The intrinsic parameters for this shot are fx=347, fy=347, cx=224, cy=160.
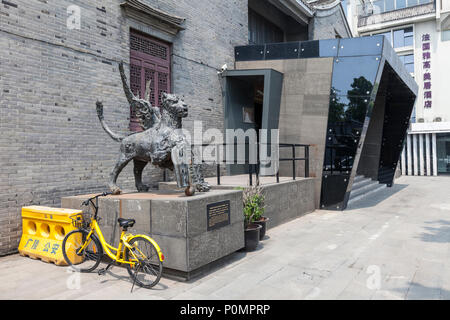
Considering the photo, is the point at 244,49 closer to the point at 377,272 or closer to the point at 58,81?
the point at 58,81

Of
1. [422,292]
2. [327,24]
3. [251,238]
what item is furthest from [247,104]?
[422,292]

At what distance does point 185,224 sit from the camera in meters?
4.43

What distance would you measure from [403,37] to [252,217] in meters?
29.1

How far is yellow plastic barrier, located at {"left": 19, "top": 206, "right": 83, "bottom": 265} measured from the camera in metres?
5.45

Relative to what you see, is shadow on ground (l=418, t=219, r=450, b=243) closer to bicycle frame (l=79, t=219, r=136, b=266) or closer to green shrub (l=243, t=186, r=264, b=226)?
green shrub (l=243, t=186, r=264, b=226)

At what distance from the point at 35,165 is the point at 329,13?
1500 cm

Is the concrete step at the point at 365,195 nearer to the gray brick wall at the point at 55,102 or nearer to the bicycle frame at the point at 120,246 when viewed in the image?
the gray brick wall at the point at 55,102

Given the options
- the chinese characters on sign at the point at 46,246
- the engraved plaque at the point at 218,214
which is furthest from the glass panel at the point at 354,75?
the chinese characters on sign at the point at 46,246

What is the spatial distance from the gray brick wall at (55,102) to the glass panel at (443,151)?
21967 mm

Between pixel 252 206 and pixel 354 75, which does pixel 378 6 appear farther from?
pixel 252 206

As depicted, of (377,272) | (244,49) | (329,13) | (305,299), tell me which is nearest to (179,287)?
(305,299)

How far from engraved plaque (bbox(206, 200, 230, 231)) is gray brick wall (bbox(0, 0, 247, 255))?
354 centimetres

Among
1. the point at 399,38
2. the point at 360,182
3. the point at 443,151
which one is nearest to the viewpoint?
the point at 360,182

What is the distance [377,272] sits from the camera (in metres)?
4.77
